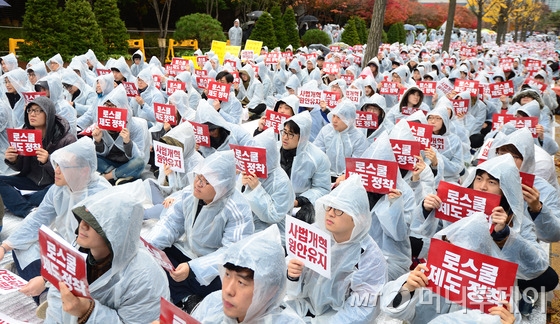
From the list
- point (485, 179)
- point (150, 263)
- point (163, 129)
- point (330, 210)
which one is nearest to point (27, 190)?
point (163, 129)

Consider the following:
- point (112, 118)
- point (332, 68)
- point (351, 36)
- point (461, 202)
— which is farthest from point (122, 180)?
point (351, 36)

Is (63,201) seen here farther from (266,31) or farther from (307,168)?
(266,31)

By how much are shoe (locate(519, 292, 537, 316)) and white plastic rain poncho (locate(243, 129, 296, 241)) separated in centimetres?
194

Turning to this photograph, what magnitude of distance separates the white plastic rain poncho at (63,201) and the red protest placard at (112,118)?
218cm

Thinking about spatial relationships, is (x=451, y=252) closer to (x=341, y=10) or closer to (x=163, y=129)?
(x=163, y=129)

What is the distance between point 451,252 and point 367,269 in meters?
0.63

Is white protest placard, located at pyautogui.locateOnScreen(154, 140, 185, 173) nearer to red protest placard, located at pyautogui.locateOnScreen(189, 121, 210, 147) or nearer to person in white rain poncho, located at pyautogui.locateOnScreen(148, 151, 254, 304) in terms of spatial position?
red protest placard, located at pyautogui.locateOnScreen(189, 121, 210, 147)

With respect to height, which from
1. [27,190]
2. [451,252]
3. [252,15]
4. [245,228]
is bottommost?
[27,190]

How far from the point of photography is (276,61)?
14758mm

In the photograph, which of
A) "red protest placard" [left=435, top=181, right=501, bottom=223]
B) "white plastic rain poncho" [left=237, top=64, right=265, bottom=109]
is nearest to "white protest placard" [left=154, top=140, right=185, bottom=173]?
"red protest placard" [left=435, top=181, right=501, bottom=223]

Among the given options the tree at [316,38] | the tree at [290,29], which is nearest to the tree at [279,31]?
the tree at [290,29]

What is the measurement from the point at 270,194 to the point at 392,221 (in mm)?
1101

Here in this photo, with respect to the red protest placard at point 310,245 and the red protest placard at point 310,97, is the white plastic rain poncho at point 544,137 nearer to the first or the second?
the red protest placard at point 310,97

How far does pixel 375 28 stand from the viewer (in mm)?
13883
